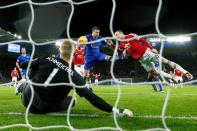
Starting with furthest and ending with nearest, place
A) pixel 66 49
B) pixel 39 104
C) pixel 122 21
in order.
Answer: pixel 122 21
pixel 39 104
pixel 66 49

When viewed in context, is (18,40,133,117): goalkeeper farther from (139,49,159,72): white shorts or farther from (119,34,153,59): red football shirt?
(139,49,159,72): white shorts

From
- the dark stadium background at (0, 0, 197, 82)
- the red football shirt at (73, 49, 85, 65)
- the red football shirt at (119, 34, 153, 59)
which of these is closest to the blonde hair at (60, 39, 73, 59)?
the red football shirt at (119, 34, 153, 59)

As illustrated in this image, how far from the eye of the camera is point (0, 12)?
2588 cm

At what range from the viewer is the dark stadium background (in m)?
29.3

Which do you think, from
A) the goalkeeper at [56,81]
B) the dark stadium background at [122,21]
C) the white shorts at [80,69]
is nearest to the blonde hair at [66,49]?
the goalkeeper at [56,81]

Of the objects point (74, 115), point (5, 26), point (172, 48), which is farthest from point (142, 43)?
point (172, 48)

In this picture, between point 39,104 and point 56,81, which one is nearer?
point 56,81

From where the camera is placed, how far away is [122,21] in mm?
31031

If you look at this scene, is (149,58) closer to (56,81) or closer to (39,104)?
(39,104)

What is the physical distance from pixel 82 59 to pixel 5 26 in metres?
19.2

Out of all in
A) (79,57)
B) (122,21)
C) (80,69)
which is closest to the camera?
(80,69)

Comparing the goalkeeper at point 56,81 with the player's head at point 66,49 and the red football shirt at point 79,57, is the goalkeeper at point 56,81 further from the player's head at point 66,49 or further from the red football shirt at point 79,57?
the red football shirt at point 79,57

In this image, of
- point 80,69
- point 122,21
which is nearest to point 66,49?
point 80,69

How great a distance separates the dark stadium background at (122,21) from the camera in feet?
96.1
